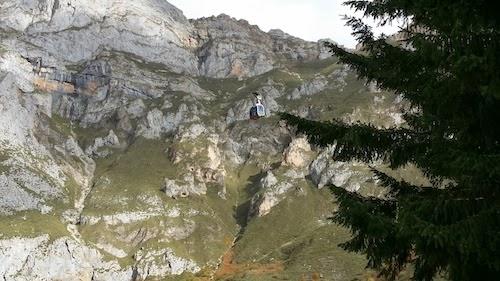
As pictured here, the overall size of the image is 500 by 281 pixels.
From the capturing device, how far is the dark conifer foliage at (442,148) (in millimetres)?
8289

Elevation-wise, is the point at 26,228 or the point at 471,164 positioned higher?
the point at 471,164

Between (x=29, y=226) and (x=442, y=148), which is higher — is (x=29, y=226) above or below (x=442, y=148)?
below

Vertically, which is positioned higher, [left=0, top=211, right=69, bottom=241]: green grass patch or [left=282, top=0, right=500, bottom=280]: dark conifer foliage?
[left=282, top=0, right=500, bottom=280]: dark conifer foliage

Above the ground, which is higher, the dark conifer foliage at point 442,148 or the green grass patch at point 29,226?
the dark conifer foliage at point 442,148

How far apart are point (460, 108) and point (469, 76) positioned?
1.29 meters

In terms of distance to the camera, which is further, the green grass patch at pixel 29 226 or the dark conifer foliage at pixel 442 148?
the green grass patch at pixel 29 226

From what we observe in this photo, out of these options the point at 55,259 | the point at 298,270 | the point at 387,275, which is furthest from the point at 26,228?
the point at 387,275

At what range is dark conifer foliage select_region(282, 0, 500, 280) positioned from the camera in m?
8.29

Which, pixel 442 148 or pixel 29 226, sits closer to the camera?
pixel 442 148

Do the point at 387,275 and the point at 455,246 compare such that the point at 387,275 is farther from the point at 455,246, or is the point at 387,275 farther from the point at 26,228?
the point at 26,228

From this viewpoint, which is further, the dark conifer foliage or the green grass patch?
the green grass patch

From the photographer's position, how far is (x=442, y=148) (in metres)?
10.9

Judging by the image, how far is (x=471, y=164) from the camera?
8.30 meters

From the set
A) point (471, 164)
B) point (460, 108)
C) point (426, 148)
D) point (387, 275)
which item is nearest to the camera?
point (471, 164)
